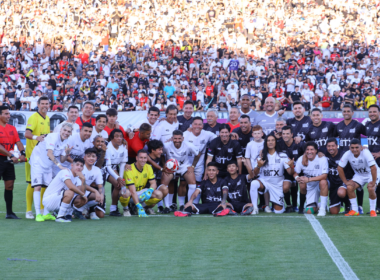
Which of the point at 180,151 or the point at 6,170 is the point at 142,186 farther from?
the point at 6,170

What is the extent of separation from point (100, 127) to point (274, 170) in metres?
3.16

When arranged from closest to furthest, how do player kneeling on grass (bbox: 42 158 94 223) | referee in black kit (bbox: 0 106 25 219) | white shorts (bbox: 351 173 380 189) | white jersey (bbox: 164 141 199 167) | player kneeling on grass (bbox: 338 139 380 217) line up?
player kneeling on grass (bbox: 42 158 94 223) → referee in black kit (bbox: 0 106 25 219) → player kneeling on grass (bbox: 338 139 380 217) → white shorts (bbox: 351 173 380 189) → white jersey (bbox: 164 141 199 167)

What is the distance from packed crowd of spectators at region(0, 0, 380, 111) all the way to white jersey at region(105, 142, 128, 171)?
33.9ft

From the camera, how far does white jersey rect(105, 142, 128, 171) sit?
862 cm

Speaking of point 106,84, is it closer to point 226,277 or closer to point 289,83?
point 289,83

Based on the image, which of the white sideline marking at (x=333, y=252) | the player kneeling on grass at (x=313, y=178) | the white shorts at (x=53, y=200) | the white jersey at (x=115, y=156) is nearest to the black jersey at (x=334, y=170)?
the player kneeling on grass at (x=313, y=178)

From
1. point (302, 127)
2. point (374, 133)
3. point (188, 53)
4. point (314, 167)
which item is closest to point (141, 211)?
point (314, 167)

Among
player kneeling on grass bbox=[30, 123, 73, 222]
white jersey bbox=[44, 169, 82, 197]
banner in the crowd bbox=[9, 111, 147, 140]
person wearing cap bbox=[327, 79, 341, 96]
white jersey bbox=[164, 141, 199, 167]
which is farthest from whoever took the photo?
person wearing cap bbox=[327, 79, 341, 96]

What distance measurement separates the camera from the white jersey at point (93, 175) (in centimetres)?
825

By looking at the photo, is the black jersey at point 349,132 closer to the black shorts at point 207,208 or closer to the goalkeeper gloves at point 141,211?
the black shorts at point 207,208

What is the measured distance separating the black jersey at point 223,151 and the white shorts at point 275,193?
744 mm

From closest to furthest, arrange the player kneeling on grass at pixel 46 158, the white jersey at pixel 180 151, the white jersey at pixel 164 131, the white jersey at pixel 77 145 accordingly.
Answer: the player kneeling on grass at pixel 46 158 < the white jersey at pixel 77 145 < the white jersey at pixel 180 151 < the white jersey at pixel 164 131

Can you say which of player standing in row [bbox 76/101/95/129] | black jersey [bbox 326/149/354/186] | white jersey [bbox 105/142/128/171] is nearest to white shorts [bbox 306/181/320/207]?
black jersey [bbox 326/149/354/186]

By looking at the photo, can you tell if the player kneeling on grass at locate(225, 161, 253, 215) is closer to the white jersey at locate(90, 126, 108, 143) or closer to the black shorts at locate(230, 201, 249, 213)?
the black shorts at locate(230, 201, 249, 213)
